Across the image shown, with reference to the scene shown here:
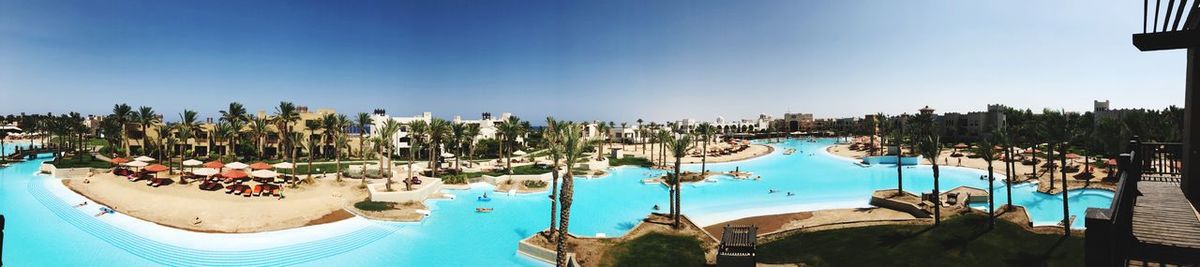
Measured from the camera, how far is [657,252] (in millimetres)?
25047

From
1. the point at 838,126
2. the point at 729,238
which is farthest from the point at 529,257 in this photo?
the point at 838,126

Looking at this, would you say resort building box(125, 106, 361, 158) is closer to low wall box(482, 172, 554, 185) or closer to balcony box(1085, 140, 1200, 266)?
low wall box(482, 172, 554, 185)

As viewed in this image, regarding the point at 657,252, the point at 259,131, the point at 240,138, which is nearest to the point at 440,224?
the point at 657,252

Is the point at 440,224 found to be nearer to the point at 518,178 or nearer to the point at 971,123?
the point at 518,178

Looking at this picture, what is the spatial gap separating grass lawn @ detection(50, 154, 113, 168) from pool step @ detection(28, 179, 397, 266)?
102ft

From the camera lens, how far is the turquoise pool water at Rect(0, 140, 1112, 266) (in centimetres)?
2603

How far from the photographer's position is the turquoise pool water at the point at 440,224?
85.4ft

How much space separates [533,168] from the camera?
59.3 metres

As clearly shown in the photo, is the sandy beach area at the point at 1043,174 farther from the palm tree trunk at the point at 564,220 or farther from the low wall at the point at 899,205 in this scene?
the palm tree trunk at the point at 564,220

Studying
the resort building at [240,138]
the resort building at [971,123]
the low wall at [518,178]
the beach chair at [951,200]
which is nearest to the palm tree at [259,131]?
the resort building at [240,138]

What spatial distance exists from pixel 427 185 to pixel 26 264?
23964 millimetres

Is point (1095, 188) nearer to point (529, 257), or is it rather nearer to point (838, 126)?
point (529, 257)

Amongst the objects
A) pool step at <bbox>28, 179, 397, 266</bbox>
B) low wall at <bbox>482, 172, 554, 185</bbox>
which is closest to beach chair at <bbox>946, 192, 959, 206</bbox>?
low wall at <bbox>482, 172, 554, 185</bbox>

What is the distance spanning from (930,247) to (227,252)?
119ft
